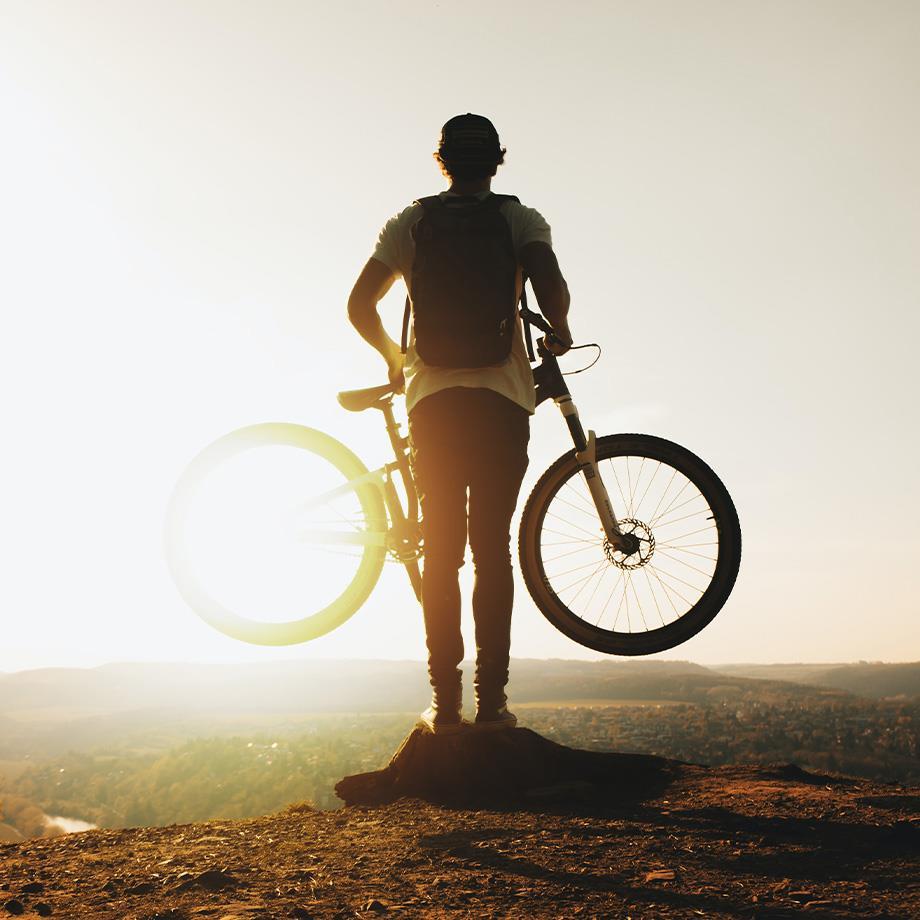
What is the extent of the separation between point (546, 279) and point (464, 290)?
0.51m

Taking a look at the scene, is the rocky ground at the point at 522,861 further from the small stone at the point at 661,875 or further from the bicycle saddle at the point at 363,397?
the bicycle saddle at the point at 363,397

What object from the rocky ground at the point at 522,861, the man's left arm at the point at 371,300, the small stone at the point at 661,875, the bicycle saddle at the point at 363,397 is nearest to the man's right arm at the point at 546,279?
the man's left arm at the point at 371,300

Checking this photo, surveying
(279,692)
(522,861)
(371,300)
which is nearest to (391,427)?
(371,300)

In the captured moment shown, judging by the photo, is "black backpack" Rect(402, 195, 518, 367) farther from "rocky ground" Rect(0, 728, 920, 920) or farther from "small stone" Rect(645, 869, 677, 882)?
"small stone" Rect(645, 869, 677, 882)

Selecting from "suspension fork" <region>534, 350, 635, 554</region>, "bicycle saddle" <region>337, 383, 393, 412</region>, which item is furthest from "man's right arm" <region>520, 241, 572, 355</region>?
"bicycle saddle" <region>337, 383, 393, 412</region>

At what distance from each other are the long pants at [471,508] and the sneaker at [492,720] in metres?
0.09

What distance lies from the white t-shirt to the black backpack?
86 millimetres

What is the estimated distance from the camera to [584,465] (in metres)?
5.33

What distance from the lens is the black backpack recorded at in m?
4.57

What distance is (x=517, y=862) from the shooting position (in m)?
3.03

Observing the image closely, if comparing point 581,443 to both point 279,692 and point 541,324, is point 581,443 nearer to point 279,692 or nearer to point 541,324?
point 541,324

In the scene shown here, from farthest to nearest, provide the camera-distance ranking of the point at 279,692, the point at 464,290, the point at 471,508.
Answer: the point at 279,692 → the point at 471,508 → the point at 464,290

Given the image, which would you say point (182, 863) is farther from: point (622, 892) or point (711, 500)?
point (711, 500)

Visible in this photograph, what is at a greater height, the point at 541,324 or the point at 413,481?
the point at 541,324
